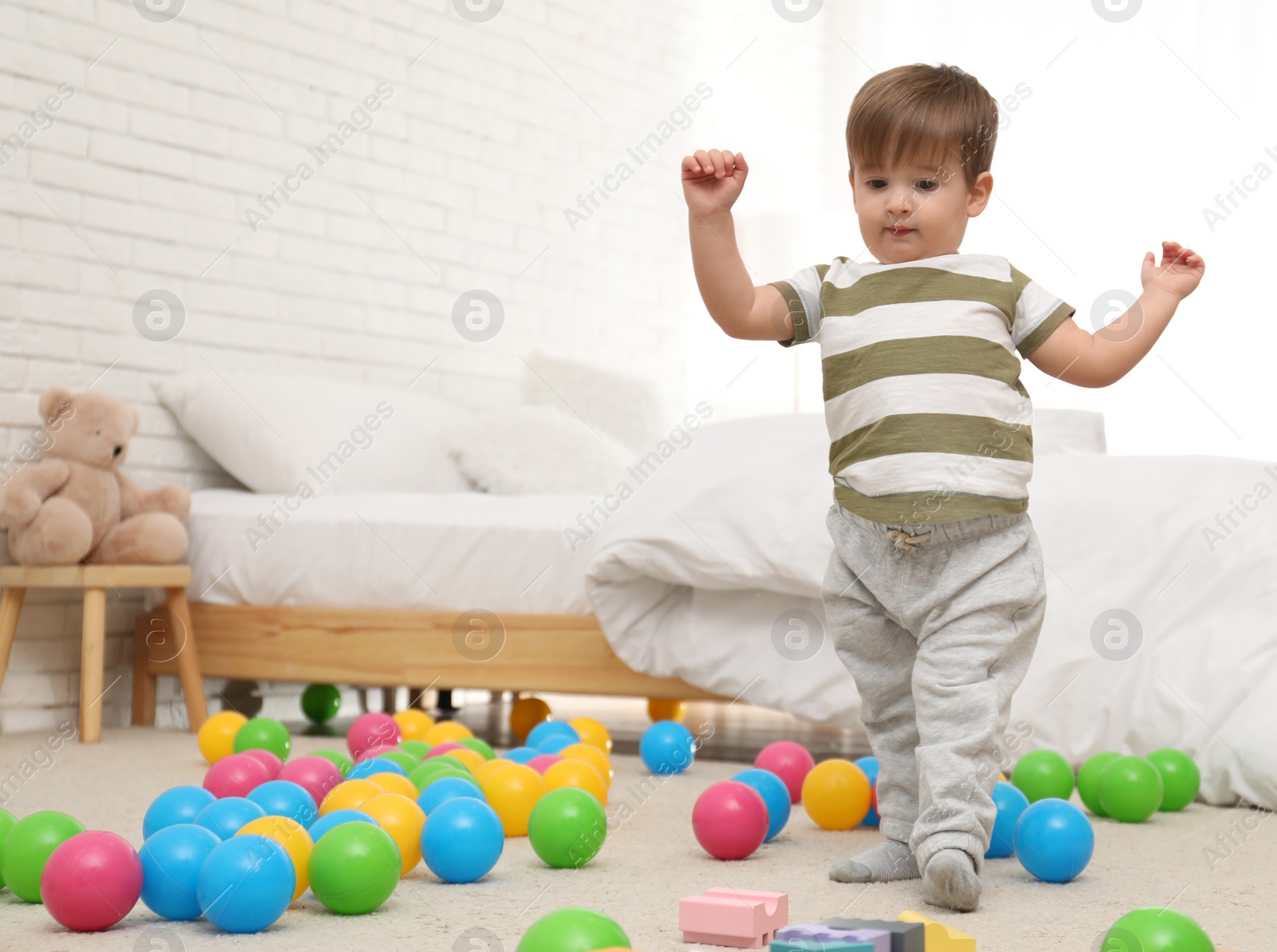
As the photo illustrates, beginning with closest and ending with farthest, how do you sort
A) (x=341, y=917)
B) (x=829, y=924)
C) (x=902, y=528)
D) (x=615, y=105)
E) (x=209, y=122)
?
(x=829, y=924) < (x=341, y=917) < (x=902, y=528) < (x=209, y=122) < (x=615, y=105)

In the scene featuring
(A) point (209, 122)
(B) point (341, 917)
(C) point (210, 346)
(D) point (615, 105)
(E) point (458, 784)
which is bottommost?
(B) point (341, 917)

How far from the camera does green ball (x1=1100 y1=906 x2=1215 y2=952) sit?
987 mm

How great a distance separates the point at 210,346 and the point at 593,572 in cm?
141

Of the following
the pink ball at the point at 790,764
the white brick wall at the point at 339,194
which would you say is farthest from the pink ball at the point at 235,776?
the white brick wall at the point at 339,194

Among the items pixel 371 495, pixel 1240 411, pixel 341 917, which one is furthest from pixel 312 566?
pixel 1240 411

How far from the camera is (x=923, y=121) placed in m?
1.40

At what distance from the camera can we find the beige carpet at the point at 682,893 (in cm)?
120

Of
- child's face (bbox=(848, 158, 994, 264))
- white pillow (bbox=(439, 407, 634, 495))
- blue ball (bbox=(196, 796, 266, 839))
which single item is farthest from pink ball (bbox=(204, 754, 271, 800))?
white pillow (bbox=(439, 407, 634, 495))

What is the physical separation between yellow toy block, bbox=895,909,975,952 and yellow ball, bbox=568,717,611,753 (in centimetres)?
125

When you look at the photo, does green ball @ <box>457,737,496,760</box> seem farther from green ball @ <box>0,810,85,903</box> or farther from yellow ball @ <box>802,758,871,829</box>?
green ball @ <box>0,810,85,903</box>

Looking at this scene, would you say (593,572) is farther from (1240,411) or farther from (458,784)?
(1240,411)

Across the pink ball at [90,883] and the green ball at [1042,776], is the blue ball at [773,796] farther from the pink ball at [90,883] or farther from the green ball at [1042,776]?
the pink ball at [90,883]

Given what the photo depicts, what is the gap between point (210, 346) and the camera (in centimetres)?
A: 317

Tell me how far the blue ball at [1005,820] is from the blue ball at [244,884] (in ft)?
2.83
